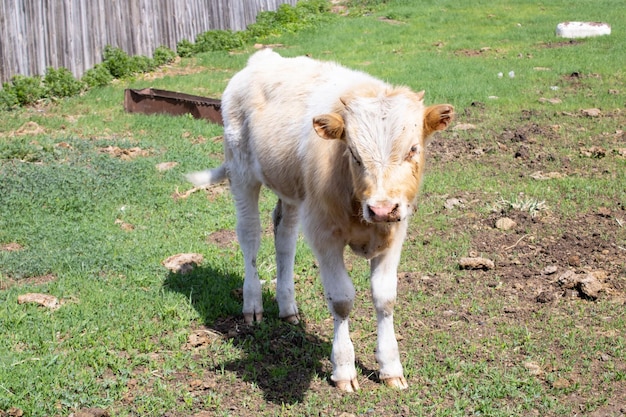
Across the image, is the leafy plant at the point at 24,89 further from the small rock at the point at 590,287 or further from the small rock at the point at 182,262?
the small rock at the point at 590,287

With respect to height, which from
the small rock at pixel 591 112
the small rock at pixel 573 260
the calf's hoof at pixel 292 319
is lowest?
the calf's hoof at pixel 292 319

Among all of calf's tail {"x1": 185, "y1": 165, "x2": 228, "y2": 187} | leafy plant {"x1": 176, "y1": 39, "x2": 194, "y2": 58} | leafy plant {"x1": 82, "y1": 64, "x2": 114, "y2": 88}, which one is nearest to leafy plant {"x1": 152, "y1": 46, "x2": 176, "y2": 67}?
leafy plant {"x1": 176, "y1": 39, "x2": 194, "y2": 58}

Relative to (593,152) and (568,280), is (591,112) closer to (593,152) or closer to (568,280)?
(593,152)

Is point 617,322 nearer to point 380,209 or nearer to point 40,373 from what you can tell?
point 380,209

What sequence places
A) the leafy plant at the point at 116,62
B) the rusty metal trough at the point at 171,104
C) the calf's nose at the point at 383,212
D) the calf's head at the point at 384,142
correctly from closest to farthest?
the calf's nose at the point at 383,212
the calf's head at the point at 384,142
the rusty metal trough at the point at 171,104
the leafy plant at the point at 116,62

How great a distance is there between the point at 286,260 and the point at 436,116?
2.25 meters

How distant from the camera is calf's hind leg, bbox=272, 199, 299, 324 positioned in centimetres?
668

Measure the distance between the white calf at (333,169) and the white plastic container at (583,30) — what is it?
13.3m

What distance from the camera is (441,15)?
22234mm

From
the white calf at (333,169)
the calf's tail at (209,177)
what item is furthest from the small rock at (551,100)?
the calf's tail at (209,177)

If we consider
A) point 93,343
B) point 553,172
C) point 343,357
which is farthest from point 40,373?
point 553,172

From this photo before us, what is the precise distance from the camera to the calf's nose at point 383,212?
15.1 ft

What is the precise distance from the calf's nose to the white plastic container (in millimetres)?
15422

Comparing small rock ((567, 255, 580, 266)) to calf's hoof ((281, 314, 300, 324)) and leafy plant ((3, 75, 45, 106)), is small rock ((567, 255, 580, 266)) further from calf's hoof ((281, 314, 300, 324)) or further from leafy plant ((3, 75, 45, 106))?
leafy plant ((3, 75, 45, 106))
